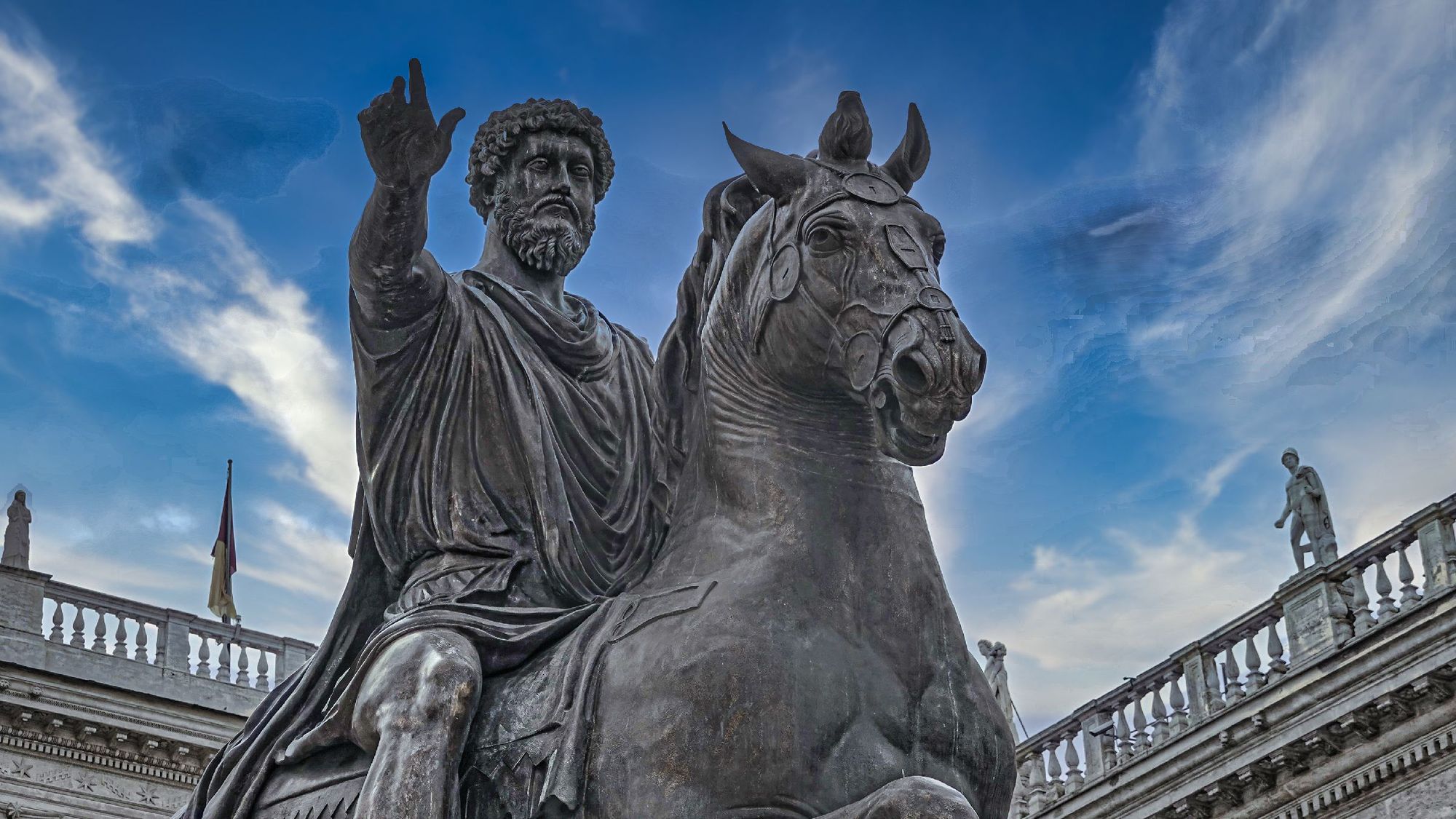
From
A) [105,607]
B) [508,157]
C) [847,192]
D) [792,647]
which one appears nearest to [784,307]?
[847,192]

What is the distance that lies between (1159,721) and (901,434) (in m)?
15.4

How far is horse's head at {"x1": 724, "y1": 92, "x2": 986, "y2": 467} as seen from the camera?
3.43 meters

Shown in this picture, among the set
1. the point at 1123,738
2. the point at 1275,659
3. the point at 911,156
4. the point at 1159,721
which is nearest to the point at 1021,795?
the point at 1123,738

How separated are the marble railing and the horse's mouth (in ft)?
42.0

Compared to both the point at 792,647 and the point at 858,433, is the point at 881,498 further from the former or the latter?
the point at 792,647

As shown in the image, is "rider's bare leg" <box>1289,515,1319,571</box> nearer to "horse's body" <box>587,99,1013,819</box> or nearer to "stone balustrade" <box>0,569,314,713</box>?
"stone balustrade" <box>0,569,314,713</box>

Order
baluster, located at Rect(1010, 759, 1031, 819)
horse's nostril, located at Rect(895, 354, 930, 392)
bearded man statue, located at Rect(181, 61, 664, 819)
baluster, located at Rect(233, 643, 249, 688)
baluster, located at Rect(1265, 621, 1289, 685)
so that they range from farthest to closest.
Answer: baluster, located at Rect(233, 643, 249, 688) → baluster, located at Rect(1010, 759, 1031, 819) → baluster, located at Rect(1265, 621, 1289, 685) → bearded man statue, located at Rect(181, 61, 664, 819) → horse's nostril, located at Rect(895, 354, 930, 392)

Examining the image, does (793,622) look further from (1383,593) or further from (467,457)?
(1383,593)

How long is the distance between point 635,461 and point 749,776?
1.07 metres

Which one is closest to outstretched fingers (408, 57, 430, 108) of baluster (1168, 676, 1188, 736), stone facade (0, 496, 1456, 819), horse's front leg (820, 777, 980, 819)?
horse's front leg (820, 777, 980, 819)

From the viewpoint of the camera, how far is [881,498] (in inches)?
149

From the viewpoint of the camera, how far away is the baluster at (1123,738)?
→ 60.5 feet

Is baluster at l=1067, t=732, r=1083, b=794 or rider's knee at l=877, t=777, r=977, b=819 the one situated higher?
baluster at l=1067, t=732, r=1083, b=794

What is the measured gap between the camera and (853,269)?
12.1ft
